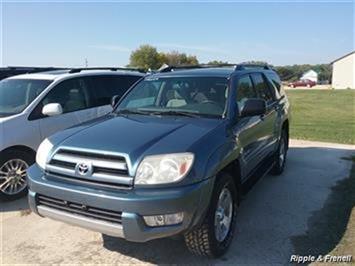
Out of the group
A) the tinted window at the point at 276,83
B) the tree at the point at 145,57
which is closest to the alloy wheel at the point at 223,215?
the tinted window at the point at 276,83

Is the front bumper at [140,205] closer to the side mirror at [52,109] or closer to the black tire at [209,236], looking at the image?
the black tire at [209,236]

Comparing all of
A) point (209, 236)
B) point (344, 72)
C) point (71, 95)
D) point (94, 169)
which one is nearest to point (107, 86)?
point (71, 95)

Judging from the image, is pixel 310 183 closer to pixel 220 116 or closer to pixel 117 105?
pixel 220 116

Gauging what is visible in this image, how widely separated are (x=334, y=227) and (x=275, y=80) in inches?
121

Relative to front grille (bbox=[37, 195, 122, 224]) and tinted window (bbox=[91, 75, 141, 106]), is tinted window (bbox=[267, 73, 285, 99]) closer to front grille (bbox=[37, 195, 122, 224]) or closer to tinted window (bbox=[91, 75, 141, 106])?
tinted window (bbox=[91, 75, 141, 106])

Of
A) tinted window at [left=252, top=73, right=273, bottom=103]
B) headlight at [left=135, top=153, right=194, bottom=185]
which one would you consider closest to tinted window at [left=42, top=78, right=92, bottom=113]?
tinted window at [left=252, top=73, right=273, bottom=103]

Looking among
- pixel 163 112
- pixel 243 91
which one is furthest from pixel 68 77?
pixel 243 91

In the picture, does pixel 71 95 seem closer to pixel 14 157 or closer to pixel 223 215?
pixel 14 157

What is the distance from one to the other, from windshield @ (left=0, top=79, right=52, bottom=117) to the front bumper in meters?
3.00

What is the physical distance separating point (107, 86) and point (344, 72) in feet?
261

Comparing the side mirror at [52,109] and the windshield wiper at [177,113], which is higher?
the windshield wiper at [177,113]

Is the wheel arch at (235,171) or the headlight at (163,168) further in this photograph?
the wheel arch at (235,171)

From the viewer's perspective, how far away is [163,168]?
3404 millimetres

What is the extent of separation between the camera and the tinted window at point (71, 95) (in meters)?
6.42
